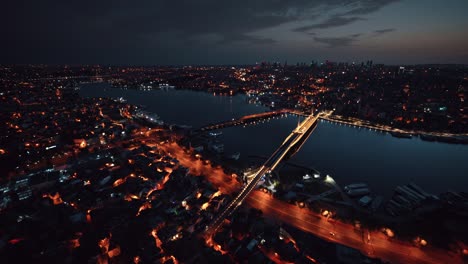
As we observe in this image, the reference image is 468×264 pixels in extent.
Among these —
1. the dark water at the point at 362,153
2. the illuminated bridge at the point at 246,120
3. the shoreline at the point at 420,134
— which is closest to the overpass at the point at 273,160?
the dark water at the point at 362,153

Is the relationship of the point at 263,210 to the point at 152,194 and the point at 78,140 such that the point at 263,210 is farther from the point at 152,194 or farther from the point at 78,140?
the point at 78,140

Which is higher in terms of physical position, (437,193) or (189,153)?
(189,153)

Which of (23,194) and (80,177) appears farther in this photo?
(80,177)

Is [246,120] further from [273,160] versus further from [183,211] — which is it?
[183,211]

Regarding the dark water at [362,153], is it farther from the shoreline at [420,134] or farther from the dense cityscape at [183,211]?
the dense cityscape at [183,211]

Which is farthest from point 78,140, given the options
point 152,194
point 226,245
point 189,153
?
point 226,245

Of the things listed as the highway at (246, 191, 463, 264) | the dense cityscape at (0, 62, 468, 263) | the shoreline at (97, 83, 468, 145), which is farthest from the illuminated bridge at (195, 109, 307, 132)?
the highway at (246, 191, 463, 264)
